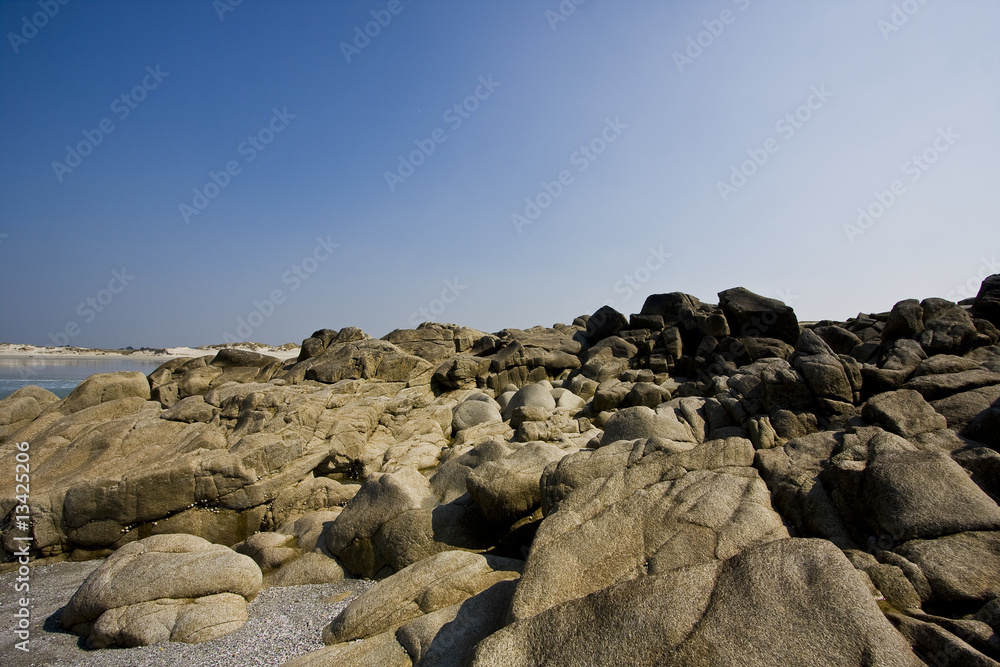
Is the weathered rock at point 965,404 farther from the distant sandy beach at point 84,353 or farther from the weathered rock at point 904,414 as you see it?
the distant sandy beach at point 84,353

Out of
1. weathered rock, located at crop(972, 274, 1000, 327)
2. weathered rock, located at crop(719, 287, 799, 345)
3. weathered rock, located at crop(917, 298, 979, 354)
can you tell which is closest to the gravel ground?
weathered rock, located at crop(917, 298, 979, 354)

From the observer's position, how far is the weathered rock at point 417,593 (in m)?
7.24

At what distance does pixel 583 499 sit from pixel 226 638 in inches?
228

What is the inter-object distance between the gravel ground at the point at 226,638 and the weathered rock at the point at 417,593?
52 cm

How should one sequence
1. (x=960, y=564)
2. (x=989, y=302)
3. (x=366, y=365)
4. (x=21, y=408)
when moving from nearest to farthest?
(x=960, y=564) → (x=989, y=302) → (x=21, y=408) → (x=366, y=365)

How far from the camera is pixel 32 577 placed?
10.9 meters

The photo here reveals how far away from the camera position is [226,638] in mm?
7805

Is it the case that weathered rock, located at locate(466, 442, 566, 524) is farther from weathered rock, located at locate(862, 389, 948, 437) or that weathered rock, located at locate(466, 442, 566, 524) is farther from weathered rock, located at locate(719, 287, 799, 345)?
weathered rock, located at locate(719, 287, 799, 345)

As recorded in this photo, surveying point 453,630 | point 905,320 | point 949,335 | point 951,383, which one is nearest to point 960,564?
point 453,630

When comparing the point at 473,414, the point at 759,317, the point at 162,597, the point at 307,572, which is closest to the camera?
the point at 162,597

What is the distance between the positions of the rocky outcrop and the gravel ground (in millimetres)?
340

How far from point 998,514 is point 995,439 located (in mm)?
2581

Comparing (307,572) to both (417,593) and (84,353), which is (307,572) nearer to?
(417,593)

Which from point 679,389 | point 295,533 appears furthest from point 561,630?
point 679,389
